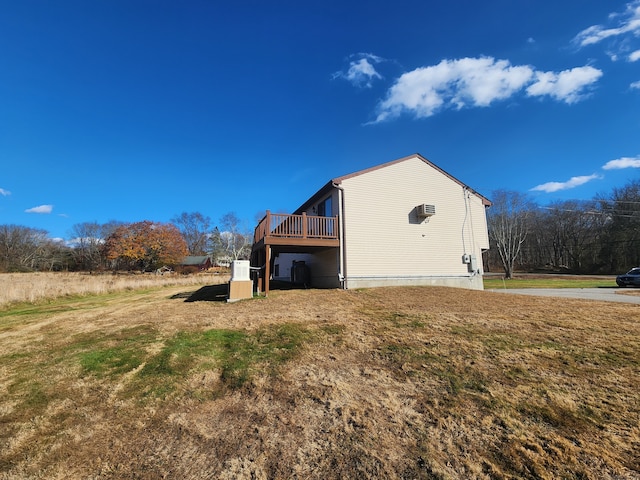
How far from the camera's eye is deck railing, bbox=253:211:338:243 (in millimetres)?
11547

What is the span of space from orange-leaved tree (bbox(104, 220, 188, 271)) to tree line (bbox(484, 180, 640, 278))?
42.8 metres

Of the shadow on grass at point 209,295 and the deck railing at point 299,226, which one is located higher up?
the deck railing at point 299,226

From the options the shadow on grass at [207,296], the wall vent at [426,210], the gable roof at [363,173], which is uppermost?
the gable roof at [363,173]

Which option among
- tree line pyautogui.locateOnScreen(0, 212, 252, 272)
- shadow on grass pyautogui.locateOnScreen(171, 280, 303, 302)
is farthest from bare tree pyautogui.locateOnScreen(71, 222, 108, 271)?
shadow on grass pyautogui.locateOnScreen(171, 280, 303, 302)

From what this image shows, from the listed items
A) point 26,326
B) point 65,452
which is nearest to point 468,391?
point 65,452

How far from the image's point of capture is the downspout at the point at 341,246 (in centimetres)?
1211

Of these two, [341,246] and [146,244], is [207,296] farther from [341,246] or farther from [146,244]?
[146,244]

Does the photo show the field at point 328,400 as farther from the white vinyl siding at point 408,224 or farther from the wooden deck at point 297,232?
the white vinyl siding at point 408,224

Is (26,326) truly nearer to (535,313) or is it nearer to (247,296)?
(247,296)

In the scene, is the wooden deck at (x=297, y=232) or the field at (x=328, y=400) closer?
the field at (x=328, y=400)

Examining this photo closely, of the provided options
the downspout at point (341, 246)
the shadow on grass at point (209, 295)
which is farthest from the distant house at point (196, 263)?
the downspout at point (341, 246)

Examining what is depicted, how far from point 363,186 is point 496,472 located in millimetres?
11633

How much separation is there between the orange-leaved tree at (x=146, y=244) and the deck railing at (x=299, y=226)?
1419 inches

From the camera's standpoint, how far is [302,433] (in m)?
2.70
